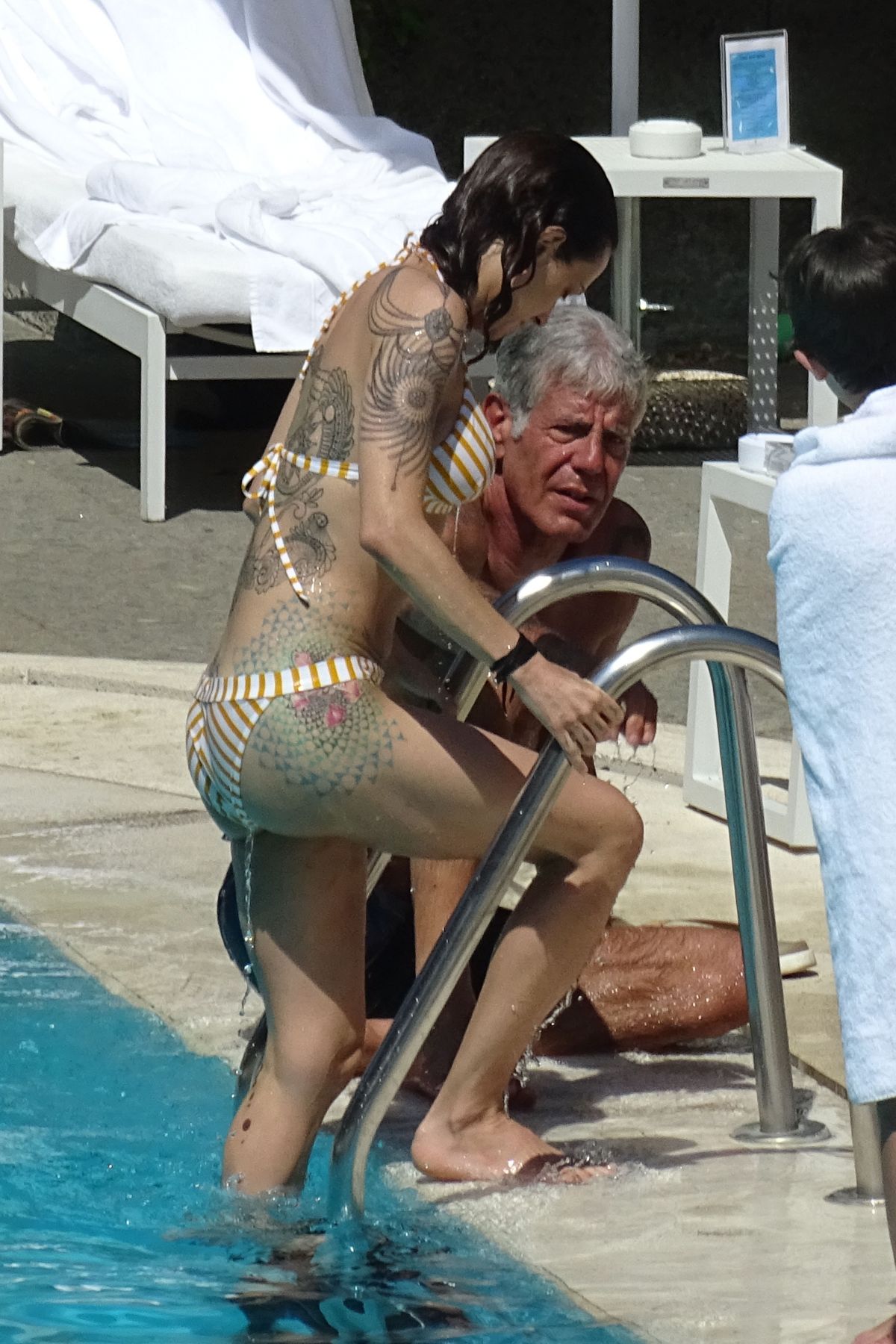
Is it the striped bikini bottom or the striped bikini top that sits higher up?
the striped bikini top

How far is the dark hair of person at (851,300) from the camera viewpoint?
A: 2496 millimetres

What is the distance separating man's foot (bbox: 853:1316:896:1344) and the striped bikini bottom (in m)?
1.01

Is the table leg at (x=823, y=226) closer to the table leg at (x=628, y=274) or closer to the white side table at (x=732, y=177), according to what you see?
the white side table at (x=732, y=177)

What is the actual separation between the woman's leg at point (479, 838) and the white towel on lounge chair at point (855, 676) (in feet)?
1.90

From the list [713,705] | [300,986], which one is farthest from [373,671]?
[713,705]

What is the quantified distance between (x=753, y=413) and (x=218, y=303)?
6.16 feet

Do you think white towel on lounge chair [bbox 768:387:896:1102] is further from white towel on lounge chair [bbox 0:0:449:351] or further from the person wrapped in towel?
white towel on lounge chair [bbox 0:0:449:351]

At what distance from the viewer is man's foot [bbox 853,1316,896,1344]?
2.63 m

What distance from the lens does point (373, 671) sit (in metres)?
2.99

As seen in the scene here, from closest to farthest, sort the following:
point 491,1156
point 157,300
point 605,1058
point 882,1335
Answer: point 882,1335, point 491,1156, point 605,1058, point 157,300

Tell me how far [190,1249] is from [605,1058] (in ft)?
3.25

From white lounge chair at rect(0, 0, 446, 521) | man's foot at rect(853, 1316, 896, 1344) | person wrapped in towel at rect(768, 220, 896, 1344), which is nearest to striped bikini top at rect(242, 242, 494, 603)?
person wrapped in towel at rect(768, 220, 896, 1344)

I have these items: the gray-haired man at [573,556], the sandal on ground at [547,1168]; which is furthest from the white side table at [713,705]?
the sandal on ground at [547,1168]

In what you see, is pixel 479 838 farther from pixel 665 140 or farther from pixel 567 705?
pixel 665 140
